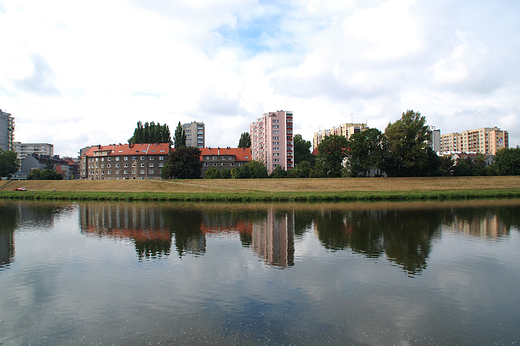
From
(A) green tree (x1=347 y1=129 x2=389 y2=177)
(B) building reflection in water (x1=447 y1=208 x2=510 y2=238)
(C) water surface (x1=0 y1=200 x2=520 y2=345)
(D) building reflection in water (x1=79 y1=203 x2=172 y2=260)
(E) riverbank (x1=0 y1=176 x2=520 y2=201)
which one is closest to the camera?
(C) water surface (x1=0 y1=200 x2=520 y2=345)

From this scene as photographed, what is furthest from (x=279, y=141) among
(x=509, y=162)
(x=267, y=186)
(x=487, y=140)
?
(x=487, y=140)

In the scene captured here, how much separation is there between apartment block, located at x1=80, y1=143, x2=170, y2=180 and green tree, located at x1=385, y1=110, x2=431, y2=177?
207 feet

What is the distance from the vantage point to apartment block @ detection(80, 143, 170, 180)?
336 ft

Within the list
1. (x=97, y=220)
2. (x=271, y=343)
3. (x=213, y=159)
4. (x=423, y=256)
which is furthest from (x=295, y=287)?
(x=213, y=159)

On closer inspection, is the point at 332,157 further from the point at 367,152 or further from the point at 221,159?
the point at 221,159

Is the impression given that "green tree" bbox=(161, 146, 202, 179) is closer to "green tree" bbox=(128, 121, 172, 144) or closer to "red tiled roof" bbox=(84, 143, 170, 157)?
"red tiled roof" bbox=(84, 143, 170, 157)

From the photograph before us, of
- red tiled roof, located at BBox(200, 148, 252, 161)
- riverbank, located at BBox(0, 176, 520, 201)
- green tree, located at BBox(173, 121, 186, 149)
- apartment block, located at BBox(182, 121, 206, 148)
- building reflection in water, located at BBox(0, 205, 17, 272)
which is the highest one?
apartment block, located at BBox(182, 121, 206, 148)

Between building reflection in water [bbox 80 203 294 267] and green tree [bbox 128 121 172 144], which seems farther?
green tree [bbox 128 121 172 144]

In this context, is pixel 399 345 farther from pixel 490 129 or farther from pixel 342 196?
pixel 490 129

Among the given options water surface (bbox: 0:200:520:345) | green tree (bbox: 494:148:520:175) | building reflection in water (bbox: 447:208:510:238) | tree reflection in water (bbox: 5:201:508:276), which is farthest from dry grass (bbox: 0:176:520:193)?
water surface (bbox: 0:200:520:345)

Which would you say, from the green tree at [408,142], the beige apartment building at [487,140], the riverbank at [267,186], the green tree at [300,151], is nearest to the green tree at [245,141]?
the green tree at [300,151]

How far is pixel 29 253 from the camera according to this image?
18.0 meters

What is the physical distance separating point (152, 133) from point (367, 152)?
68.9 m

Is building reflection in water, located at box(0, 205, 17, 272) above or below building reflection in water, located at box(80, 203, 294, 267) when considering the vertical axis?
above
